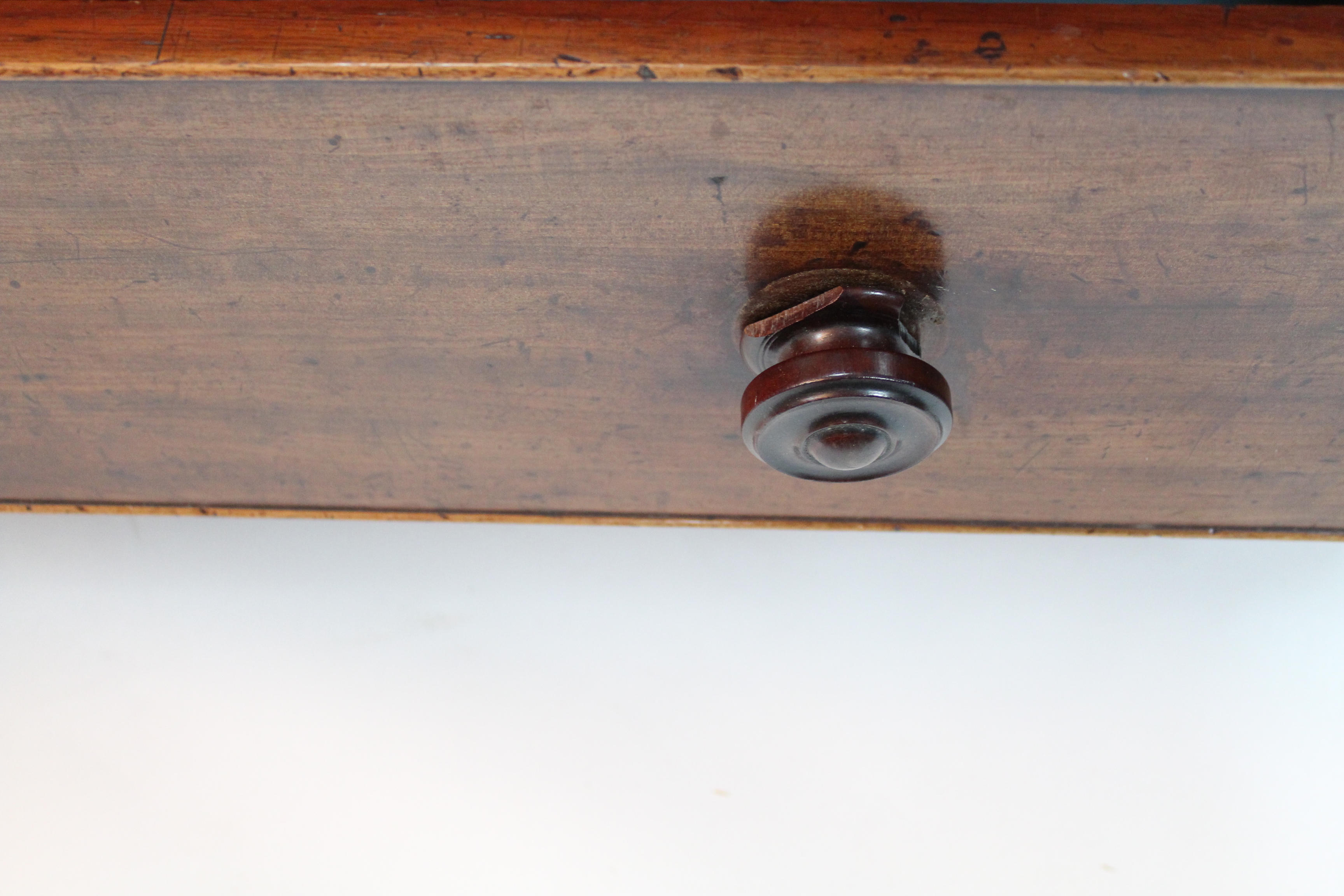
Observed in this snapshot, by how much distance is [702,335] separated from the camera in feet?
3.09

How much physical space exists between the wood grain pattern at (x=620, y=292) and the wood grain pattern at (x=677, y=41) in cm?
3

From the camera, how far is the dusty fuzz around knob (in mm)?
831

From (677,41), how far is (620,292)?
0.23 meters

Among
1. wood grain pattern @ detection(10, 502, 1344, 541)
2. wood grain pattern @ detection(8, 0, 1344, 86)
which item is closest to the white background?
wood grain pattern @ detection(10, 502, 1344, 541)

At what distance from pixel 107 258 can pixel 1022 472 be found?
0.85m

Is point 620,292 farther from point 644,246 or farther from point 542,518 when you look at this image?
point 542,518

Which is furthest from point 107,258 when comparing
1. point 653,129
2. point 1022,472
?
point 1022,472

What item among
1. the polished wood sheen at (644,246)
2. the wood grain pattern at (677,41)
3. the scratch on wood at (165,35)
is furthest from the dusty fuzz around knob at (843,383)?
the scratch on wood at (165,35)

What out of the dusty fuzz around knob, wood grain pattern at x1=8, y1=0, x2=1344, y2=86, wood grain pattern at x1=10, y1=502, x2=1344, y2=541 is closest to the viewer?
wood grain pattern at x1=8, y1=0, x2=1344, y2=86

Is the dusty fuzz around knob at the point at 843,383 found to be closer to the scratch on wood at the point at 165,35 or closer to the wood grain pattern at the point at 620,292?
the wood grain pattern at the point at 620,292

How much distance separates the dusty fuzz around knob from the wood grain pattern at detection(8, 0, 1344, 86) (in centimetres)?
20

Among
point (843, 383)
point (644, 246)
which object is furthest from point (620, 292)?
point (843, 383)

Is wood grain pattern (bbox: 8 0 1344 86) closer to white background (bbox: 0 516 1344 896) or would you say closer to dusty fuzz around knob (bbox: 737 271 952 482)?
dusty fuzz around knob (bbox: 737 271 952 482)

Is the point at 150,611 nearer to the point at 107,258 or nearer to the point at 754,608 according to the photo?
the point at 107,258
